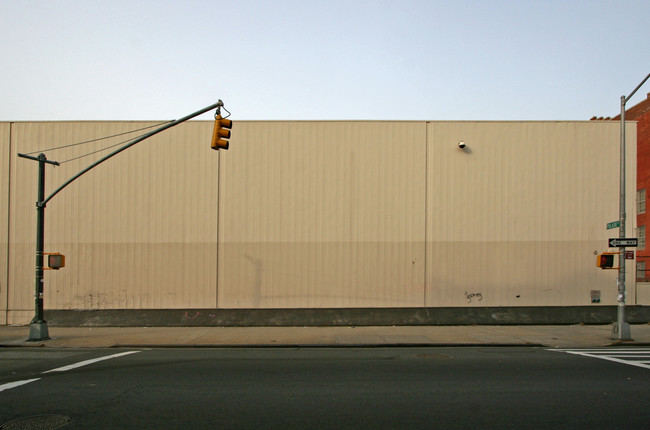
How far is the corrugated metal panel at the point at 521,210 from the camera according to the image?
1970 centimetres

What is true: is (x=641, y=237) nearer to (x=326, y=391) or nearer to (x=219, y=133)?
(x=219, y=133)

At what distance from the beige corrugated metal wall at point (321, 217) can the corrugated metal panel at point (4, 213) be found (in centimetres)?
13

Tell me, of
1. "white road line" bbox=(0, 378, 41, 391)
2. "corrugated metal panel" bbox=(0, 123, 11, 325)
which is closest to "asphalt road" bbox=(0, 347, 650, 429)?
"white road line" bbox=(0, 378, 41, 391)

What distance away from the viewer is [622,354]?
12.5m

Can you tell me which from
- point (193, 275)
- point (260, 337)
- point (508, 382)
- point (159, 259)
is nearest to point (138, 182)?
point (159, 259)

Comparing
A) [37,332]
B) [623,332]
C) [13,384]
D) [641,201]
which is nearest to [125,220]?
[37,332]

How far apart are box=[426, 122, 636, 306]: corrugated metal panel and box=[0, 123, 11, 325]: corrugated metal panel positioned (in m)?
17.8

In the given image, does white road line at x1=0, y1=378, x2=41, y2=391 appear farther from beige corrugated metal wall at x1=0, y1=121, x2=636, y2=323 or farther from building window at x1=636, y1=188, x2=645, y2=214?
building window at x1=636, y1=188, x2=645, y2=214

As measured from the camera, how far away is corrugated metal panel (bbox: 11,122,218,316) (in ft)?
63.8

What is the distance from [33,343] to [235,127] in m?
10.9

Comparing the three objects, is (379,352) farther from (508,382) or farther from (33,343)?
(33,343)

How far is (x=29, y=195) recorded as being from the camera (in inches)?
785

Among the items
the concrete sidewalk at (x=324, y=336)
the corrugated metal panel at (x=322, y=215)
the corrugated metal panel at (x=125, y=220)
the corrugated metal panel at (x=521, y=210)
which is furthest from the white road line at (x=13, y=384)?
the corrugated metal panel at (x=521, y=210)

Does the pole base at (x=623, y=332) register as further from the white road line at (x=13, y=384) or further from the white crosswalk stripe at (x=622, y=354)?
the white road line at (x=13, y=384)
